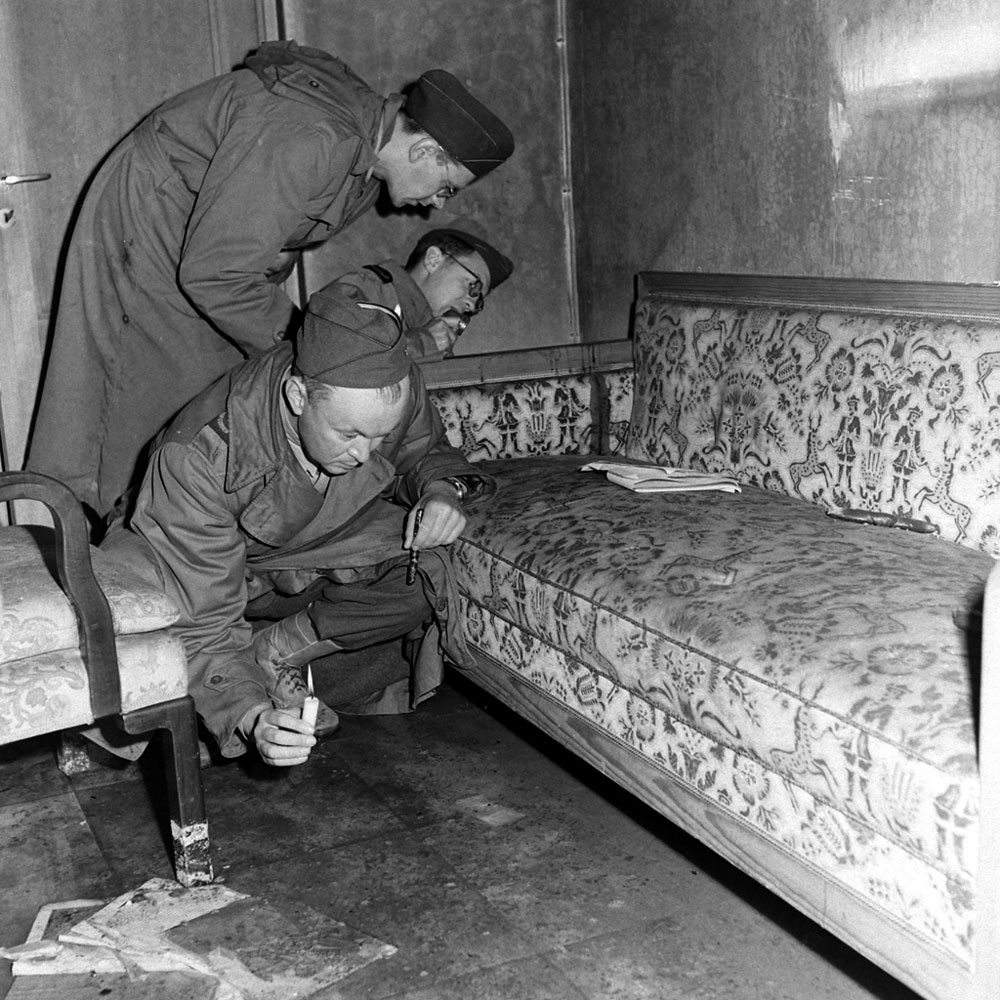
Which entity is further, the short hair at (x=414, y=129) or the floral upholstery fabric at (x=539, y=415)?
the floral upholstery fabric at (x=539, y=415)

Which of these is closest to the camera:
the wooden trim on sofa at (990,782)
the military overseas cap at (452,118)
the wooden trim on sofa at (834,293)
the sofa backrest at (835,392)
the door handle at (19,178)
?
the wooden trim on sofa at (990,782)

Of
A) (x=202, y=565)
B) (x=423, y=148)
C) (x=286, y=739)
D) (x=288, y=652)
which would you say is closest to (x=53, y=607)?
(x=202, y=565)

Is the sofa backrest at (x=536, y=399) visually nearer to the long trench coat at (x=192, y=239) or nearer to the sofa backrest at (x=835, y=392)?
the sofa backrest at (x=835, y=392)

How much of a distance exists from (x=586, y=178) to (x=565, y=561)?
1.98 m

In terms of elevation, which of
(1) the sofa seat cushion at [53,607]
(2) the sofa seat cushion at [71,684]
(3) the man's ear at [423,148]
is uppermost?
(3) the man's ear at [423,148]

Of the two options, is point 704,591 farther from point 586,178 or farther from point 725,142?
point 586,178

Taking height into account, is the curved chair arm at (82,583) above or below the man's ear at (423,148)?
below

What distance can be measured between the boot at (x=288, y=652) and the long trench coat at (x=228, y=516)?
0.67ft

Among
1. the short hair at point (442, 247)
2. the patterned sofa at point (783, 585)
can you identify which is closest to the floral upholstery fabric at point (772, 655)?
the patterned sofa at point (783, 585)

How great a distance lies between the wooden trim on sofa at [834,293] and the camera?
2.52 m

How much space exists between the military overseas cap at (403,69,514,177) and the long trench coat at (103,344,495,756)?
24.4 inches

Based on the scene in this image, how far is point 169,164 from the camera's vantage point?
109 inches

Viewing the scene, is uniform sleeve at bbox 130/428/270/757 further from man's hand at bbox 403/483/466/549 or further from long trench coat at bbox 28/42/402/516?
long trench coat at bbox 28/42/402/516

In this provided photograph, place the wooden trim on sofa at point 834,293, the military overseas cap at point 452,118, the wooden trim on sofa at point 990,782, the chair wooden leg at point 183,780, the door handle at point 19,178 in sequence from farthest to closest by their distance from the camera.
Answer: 1. the door handle at point 19,178
2. the military overseas cap at point 452,118
3. the wooden trim on sofa at point 834,293
4. the chair wooden leg at point 183,780
5. the wooden trim on sofa at point 990,782
